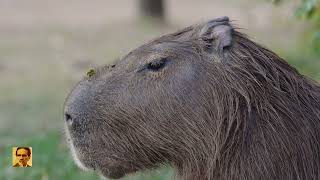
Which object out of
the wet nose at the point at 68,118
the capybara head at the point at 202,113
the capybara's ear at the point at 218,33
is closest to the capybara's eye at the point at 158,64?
the capybara head at the point at 202,113

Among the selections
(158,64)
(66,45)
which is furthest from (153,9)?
(158,64)

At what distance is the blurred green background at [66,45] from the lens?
228 inches

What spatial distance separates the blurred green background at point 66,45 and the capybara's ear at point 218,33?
17.9 inches

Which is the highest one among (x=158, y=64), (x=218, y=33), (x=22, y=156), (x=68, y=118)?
(x=218, y=33)

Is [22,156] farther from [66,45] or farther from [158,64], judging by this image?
[66,45]

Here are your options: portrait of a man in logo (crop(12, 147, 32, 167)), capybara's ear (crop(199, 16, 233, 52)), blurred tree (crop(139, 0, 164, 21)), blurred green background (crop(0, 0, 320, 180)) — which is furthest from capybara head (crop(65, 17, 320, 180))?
blurred tree (crop(139, 0, 164, 21))

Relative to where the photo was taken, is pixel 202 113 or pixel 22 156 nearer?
pixel 202 113

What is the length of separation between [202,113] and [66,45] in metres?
10.4

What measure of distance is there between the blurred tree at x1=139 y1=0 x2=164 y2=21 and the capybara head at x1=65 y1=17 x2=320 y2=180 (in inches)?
511

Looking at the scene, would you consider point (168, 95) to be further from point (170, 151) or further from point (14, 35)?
point (14, 35)

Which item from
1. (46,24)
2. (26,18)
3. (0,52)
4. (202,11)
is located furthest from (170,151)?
(202,11)

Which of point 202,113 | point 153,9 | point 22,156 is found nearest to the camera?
point 202,113

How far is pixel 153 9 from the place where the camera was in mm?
16188

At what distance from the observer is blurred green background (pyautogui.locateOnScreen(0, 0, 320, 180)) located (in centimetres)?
579
